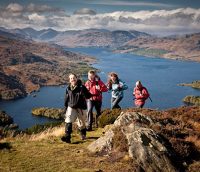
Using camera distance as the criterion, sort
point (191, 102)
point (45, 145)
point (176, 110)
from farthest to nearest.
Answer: point (191, 102) < point (176, 110) < point (45, 145)

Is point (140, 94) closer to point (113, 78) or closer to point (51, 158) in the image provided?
point (113, 78)

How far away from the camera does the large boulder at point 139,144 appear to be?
35.5ft

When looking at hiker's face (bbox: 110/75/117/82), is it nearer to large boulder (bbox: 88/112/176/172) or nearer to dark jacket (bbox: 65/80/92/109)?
dark jacket (bbox: 65/80/92/109)

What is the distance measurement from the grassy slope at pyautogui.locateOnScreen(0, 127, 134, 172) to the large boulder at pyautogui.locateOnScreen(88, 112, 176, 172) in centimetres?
54

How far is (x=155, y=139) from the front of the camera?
11633 mm

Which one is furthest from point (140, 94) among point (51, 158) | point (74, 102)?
point (51, 158)

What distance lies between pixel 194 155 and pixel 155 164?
2.35 meters

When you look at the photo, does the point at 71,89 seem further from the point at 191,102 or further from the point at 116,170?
the point at 191,102

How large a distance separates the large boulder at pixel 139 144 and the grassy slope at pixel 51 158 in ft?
1.76

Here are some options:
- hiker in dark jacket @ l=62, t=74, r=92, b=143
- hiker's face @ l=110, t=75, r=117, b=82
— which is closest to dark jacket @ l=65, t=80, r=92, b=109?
hiker in dark jacket @ l=62, t=74, r=92, b=143

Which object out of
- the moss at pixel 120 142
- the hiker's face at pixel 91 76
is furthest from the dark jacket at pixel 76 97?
the hiker's face at pixel 91 76

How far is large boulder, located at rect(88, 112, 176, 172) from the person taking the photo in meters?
10.8

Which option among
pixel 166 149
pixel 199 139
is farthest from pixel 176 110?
pixel 166 149

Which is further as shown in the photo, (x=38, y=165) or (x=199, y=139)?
(x=199, y=139)
